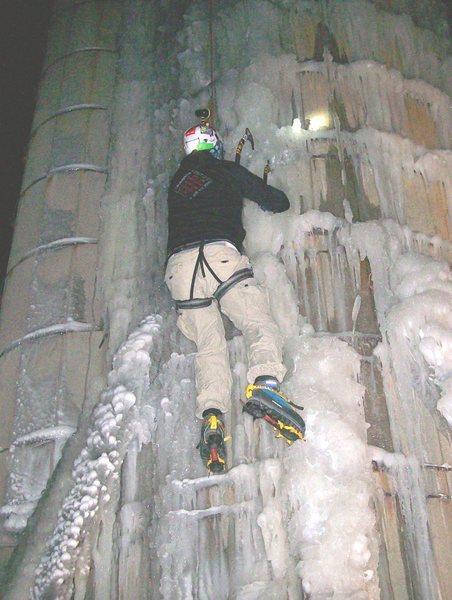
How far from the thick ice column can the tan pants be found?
4.88 feet

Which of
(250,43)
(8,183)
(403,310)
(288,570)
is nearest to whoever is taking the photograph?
(288,570)

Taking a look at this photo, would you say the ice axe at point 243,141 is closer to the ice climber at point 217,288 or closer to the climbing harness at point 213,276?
the ice climber at point 217,288

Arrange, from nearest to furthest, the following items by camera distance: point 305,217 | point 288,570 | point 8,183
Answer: point 288,570 < point 305,217 < point 8,183

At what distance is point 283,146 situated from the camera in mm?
5746

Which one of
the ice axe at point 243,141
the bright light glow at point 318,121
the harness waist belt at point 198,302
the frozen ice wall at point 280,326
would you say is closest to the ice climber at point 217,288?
the harness waist belt at point 198,302

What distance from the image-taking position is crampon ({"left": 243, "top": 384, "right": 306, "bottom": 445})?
4113mm

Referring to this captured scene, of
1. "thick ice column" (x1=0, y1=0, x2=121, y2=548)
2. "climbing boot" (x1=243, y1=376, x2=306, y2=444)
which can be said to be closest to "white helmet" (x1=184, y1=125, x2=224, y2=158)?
"thick ice column" (x1=0, y1=0, x2=121, y2=548)

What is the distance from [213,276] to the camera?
4.70 m

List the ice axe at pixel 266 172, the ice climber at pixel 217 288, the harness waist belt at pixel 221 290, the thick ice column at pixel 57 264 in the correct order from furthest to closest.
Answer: the thick ice column at pixel 57 264 < the ice axe at pixel 266 172 < the harness waist belt at pixel 221 290 < the ice climber at pixel 217 288

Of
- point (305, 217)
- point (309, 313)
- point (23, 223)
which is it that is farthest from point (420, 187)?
point (23, 223)

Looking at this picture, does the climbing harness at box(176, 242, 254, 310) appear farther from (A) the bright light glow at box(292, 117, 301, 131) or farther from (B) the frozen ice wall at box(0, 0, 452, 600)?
(A) the bright light glow at box(292, 117, 301, 131)

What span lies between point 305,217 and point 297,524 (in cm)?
230

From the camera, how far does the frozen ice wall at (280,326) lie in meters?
4.36

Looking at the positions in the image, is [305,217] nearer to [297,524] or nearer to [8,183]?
[297,524]
